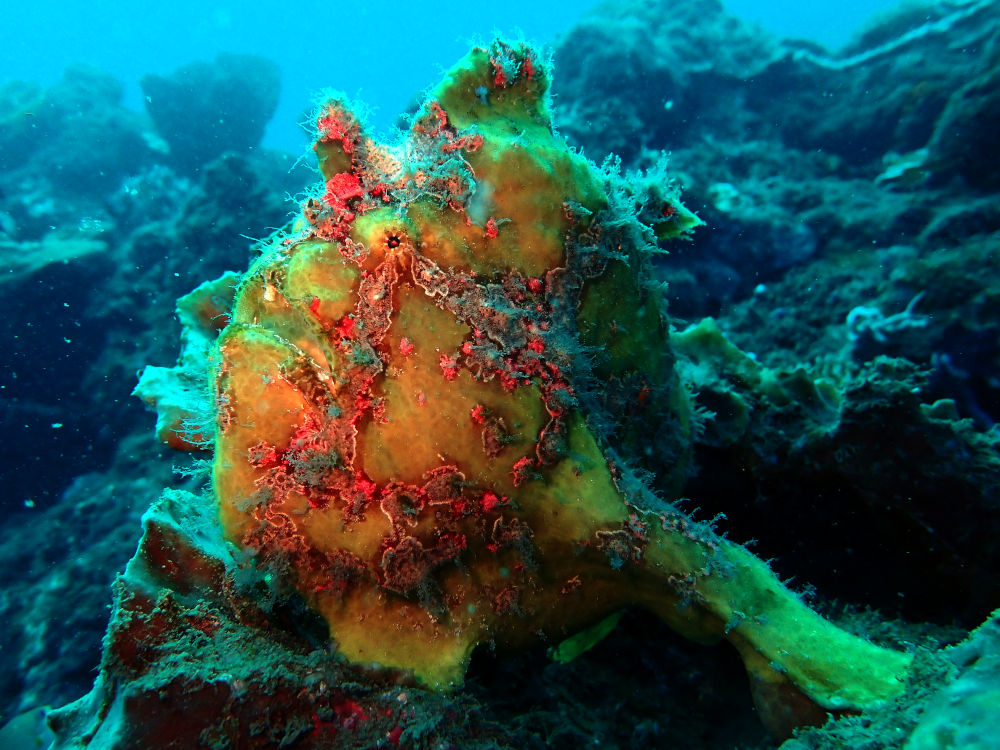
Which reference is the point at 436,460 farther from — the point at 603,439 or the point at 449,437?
the point at 603,439

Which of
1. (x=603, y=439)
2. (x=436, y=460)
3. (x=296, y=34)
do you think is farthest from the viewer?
(x=296, y=34)

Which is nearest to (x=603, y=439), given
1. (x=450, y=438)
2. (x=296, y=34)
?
(x=450, y=438)

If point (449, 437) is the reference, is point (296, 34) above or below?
above

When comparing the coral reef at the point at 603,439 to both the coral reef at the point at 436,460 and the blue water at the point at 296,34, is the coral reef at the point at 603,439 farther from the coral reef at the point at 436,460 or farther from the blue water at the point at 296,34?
the blue water at the point at 296,34

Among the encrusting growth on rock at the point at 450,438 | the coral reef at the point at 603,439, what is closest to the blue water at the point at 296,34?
the coral reef at the point at 603,439

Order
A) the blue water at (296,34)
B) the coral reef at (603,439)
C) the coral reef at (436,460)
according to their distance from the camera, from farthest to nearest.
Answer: the blue water at (296,34) → the coral reef at (436,460) → the coral reef at (603,439)

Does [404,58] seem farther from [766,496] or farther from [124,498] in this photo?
[766,496]

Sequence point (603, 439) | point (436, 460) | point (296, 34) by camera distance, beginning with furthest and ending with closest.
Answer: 1. point (296, 34)
2. point (603, 439)
3. point (436, 460)
